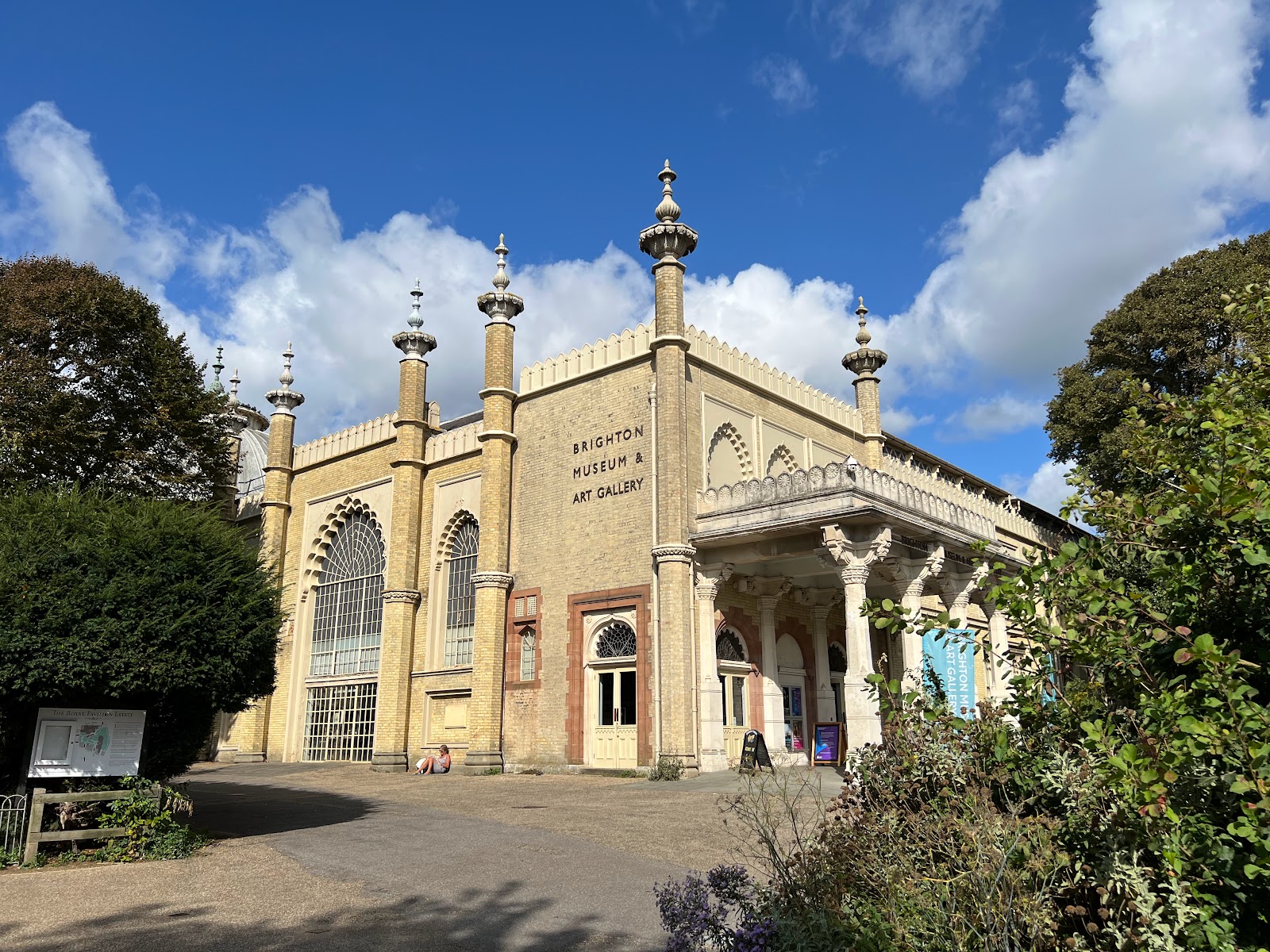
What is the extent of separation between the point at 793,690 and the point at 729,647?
288cm

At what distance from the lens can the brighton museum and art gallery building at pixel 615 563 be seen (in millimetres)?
19203

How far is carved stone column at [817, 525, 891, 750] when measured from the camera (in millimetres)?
17344

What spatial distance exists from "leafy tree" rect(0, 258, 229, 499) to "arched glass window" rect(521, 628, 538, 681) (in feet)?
30.7

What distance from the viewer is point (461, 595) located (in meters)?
25.1

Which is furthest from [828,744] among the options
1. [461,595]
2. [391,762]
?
[391,762]

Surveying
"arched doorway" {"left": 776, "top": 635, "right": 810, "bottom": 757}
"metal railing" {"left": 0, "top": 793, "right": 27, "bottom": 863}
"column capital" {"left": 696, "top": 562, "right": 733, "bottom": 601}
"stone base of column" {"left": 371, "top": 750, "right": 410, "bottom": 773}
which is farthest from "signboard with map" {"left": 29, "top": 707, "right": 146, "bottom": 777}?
"arched doorway" {"left": 776, "top": 635, "right": 810, "bottom": 757}

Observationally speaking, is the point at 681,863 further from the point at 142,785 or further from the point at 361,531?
the point at 361,531

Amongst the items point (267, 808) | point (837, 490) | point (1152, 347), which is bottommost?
point (267, 808)

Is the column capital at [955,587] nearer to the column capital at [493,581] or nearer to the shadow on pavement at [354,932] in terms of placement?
the column capital at [493,581]

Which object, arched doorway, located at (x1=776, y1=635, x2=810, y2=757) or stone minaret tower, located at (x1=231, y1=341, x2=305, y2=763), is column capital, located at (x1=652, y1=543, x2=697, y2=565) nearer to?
arched doorway, located at (x1=776, y1=635, x2=810, y2=757)

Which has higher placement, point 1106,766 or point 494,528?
point 494,528

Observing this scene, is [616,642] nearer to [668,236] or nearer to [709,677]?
[709,677]

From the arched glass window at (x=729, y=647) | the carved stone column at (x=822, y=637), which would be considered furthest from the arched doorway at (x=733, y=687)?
the carved stone column at (x=822, y=637)

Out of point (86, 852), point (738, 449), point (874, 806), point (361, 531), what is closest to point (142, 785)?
point (86, 852)
